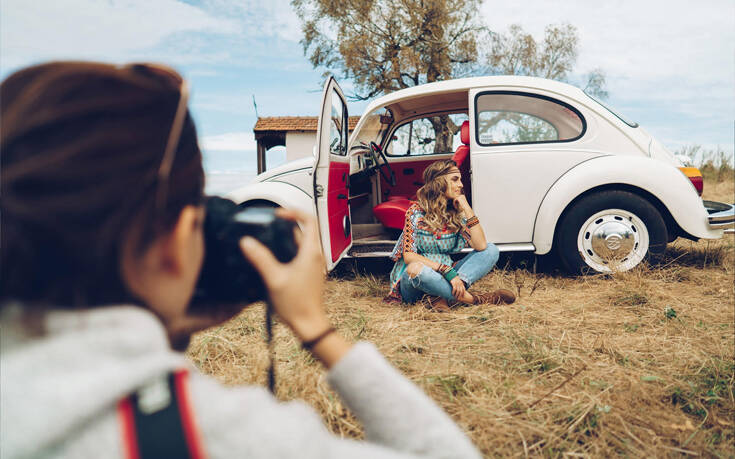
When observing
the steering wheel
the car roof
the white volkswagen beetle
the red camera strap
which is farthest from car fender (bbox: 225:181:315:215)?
the red camera strap

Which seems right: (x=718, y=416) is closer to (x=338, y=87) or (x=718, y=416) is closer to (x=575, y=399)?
(x=575, y=399)

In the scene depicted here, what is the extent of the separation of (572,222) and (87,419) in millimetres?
4026

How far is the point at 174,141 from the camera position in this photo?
0.57 meters

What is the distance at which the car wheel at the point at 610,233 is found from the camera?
376 centimetres

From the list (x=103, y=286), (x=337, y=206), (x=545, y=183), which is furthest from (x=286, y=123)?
(x=103, y=286)

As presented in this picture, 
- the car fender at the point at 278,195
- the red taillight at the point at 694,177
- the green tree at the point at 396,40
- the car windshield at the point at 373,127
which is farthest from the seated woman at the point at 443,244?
the green tree at the point at 396,40

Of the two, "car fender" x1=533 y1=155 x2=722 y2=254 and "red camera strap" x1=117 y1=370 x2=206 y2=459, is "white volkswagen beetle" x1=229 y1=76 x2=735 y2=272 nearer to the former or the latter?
"car fender" x1=533 y1=155 x2=722 y2=254

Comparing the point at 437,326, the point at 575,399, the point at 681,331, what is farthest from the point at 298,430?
the point at 681,331

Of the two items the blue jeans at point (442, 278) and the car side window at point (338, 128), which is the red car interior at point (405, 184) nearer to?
the car side window at point (338, 128)

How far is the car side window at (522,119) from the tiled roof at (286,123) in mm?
19505

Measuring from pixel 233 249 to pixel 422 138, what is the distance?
4955mm

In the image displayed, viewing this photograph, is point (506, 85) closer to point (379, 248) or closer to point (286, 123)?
point (379, 248)

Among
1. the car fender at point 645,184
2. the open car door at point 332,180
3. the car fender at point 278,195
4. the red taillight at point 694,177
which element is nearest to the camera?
the open car door at point 332,180

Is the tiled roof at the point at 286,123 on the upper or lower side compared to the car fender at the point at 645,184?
upper
